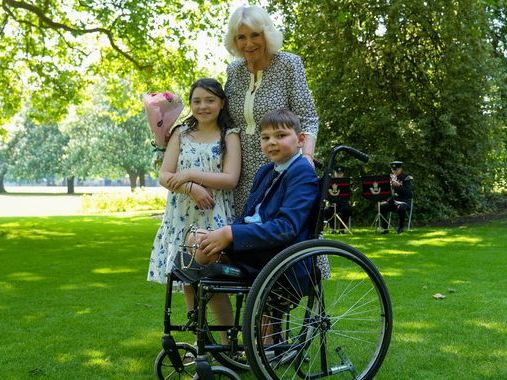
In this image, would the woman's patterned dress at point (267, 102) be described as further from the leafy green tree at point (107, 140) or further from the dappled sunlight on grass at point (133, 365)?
the leafy green tree at point (107, 140)

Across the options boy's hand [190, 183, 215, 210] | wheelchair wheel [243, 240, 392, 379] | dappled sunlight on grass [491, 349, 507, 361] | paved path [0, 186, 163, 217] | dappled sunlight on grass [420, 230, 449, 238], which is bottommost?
paved path [0, 186, 163, 217]

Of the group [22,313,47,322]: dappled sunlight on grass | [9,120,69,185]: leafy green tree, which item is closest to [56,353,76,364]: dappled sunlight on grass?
[22,313,47,322]: dappled sunlight on grass

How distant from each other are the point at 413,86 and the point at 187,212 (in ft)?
40.4

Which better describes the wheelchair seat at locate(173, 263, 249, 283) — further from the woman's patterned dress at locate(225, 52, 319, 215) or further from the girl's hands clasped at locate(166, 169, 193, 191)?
the woman's patterned dress at locate(225, 52, 319, 215)

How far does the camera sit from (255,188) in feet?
9.96

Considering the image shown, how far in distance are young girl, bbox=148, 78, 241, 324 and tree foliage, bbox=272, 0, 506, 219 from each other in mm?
10907

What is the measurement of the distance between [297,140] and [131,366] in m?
1.59

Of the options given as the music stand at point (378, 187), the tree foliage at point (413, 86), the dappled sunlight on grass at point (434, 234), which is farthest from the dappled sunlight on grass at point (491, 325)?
the tree foliage at point (413, 86)

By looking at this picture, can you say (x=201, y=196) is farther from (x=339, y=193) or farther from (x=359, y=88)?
(x=359, y=88)

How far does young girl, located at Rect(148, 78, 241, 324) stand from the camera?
316 cm

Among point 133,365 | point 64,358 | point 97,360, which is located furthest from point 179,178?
point 64,358

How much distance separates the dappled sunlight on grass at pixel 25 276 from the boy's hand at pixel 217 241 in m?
4.87

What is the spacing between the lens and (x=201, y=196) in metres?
3.14

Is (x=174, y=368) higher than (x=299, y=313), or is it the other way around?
(x=299, y=313)
